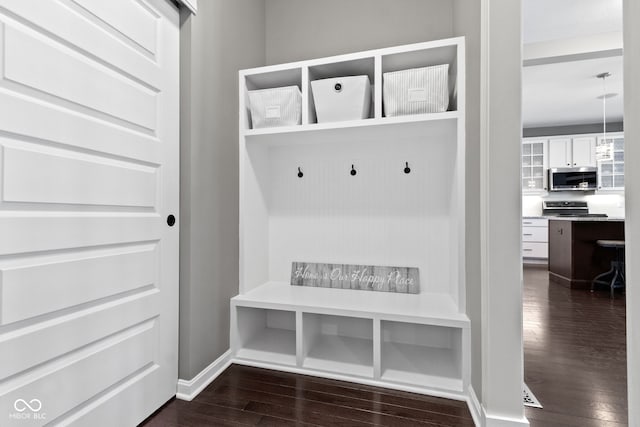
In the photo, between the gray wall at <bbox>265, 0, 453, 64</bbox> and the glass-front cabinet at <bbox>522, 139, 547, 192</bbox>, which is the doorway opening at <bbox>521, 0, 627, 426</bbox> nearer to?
the glass-front cabinet at <bbox>522, 139, 547, 192</bbox>

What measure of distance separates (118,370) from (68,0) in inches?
53.8

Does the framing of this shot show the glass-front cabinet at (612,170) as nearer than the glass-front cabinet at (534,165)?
Yes

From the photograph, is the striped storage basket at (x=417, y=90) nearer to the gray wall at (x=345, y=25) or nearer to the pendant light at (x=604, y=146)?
the gray wall at (x=345, y=25)

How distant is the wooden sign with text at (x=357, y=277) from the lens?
2025mm

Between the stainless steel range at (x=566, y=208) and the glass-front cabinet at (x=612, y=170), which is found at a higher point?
the glass-front cabinet at (x=612, y=170)

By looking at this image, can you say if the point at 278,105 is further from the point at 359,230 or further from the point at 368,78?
the point at 359,230

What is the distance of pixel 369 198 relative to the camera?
2.14 meters

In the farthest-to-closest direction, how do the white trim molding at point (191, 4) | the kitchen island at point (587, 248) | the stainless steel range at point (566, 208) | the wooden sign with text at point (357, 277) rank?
the stainless steel range at point (566, 208)
the kitchen island at point (587, 248)
the wooden sign with text at point (357, 277)
the white trim molding at point (191, 4)

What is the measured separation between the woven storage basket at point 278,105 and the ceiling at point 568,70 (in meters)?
2.33

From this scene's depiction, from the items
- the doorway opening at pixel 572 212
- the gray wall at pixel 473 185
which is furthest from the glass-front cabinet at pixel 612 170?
the gray wall at pixel 473 185

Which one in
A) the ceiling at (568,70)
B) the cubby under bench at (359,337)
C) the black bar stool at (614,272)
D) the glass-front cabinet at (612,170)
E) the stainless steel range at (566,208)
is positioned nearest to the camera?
the cubby under bench at (359,337)

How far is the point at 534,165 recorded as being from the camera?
6371mm

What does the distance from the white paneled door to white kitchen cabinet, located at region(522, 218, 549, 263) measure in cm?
635

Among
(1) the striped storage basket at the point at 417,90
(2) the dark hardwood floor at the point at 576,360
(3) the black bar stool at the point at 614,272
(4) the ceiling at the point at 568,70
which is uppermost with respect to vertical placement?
(4) the ceiling at the point at 568,70
